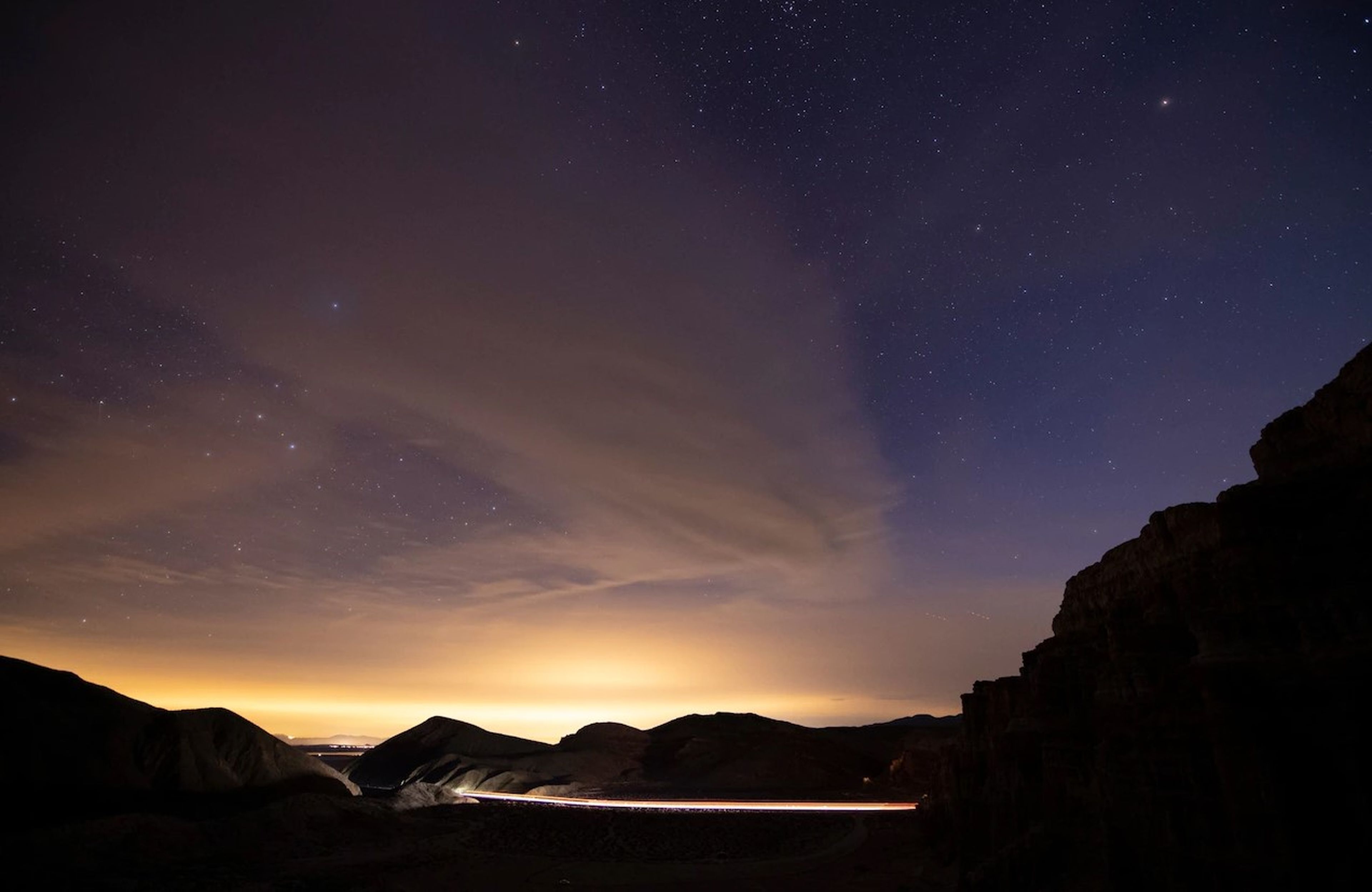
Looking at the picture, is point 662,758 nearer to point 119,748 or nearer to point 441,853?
point 441,853

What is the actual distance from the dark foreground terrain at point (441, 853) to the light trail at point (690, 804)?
9.04 m

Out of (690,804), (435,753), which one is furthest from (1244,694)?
(435,753)

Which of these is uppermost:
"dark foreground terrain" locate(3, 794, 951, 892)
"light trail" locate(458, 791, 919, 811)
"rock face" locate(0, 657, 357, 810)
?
"rock face" locate(0, 657, 357, 810)

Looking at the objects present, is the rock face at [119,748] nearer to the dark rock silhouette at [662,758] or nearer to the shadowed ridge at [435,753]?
the dark rock silhouette at [662,758]

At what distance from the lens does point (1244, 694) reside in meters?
13.1

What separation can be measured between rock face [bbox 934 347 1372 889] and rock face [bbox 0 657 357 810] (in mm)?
49537

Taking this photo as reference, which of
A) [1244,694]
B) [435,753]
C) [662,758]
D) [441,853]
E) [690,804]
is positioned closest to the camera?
[1244,694]

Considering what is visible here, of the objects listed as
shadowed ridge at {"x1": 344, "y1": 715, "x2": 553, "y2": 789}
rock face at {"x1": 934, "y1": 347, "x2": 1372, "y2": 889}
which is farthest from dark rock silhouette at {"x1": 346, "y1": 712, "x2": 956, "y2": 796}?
rock face at {"x1": 934, "y1": 347, "x2": 1372, "y2": 889}

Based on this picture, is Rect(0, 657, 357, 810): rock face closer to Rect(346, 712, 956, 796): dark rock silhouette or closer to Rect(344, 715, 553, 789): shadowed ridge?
Rect(346, 712, 956, 796): dark rock silhouette

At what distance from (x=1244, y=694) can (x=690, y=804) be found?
6320 cm

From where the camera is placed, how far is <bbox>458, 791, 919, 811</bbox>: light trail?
2304 inches

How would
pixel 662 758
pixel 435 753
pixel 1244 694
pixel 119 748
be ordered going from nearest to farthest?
pixel 1244 694, pixel 119 748, pixel 662 758, pixel 435 753

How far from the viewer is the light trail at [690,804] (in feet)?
192

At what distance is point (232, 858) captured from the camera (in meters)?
33.2
